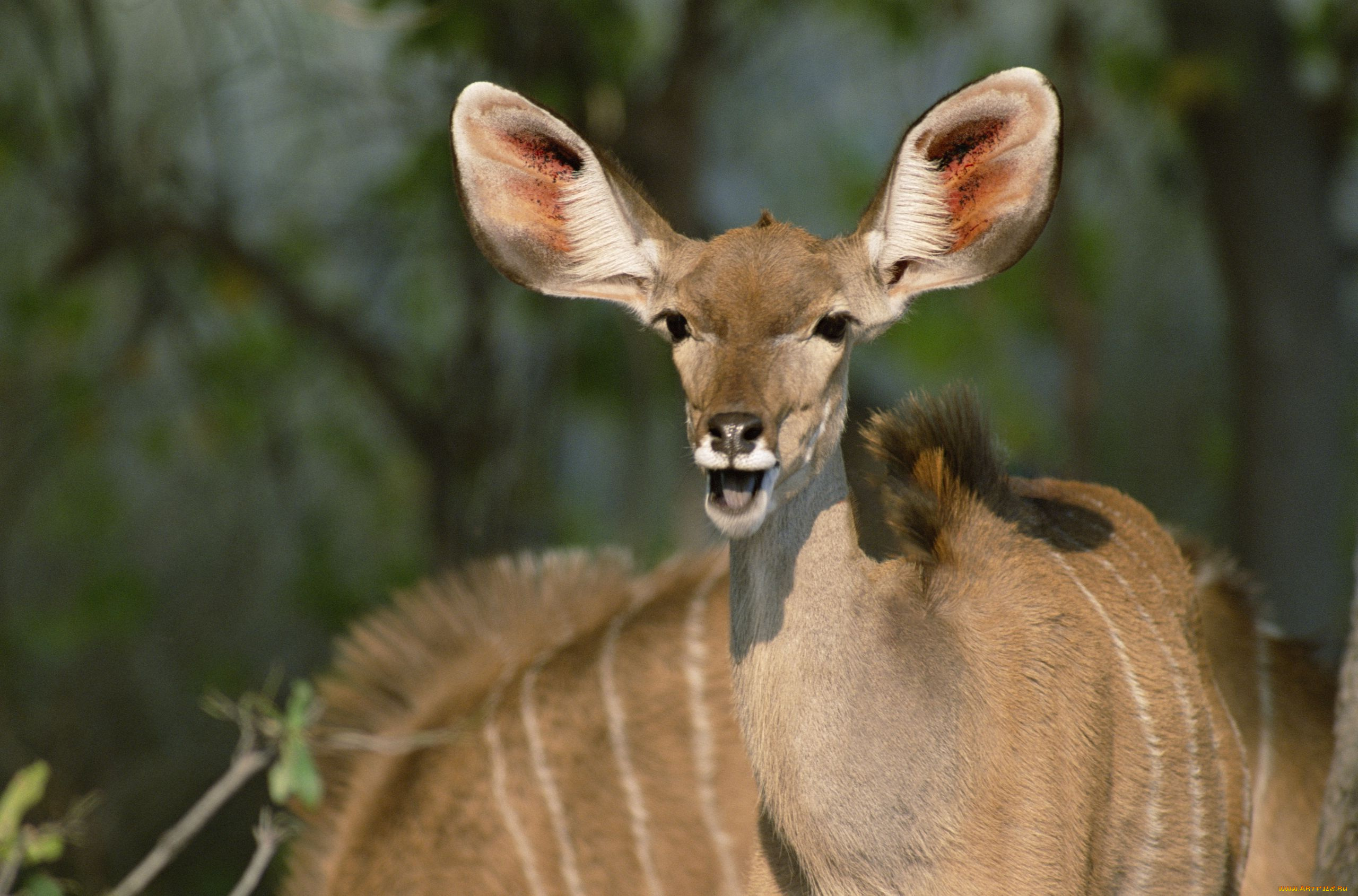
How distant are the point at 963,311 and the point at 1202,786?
386 centimetres

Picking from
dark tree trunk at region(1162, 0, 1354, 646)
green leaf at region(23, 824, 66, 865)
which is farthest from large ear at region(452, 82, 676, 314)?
dark tree trunk at region(1162, 0, 1354, 646)

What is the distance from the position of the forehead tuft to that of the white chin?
0.22m

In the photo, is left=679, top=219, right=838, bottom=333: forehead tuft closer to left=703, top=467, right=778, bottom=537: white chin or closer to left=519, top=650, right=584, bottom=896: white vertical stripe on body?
left=703, top=467, right=778, bottom=537: white chin

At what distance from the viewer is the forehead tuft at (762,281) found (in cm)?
179

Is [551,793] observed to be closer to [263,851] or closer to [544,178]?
[263,851]

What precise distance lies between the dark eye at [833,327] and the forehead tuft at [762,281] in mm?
20

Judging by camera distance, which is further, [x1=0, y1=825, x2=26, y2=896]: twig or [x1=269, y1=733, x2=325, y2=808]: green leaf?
[x1=269, y1=733, x2=325, y2=808]: green leaf

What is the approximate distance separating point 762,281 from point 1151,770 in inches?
33.7

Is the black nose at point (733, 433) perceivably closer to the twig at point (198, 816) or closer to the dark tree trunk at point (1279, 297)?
A: the twig at point (198, 816)

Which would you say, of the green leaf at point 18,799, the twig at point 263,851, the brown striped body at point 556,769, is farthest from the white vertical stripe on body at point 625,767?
the green leaf at point 18,799

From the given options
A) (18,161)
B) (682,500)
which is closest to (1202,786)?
(682,500)

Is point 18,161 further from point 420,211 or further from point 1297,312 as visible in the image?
point 1297,312

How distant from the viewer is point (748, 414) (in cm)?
163

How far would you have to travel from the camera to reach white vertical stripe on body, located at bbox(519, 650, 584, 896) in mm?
2732
